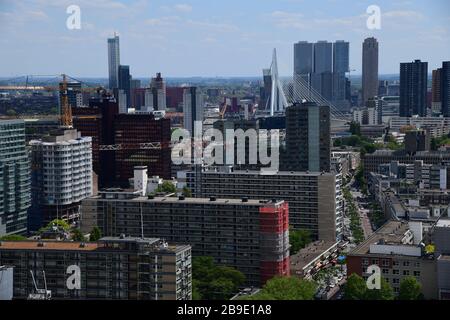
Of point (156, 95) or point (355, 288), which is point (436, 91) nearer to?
point (156, 95)

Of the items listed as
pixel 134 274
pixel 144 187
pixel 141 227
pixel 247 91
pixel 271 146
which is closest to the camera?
pixel 134 274

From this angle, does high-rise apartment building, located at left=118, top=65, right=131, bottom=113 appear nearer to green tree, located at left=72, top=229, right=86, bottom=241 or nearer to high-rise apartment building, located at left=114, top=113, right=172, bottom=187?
high-rise apartment building, located at left=114, top=113, right=172, bottom=187

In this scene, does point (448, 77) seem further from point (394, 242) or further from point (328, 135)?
point (394, 242)

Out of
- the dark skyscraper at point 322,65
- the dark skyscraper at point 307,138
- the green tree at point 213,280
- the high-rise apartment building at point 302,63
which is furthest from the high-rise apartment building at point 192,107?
the green tree at point 213,280

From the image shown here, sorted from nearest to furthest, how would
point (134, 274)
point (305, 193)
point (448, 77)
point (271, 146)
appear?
point (134, 274) → point (305, 193) → point (271, 146) → point (448, 77)

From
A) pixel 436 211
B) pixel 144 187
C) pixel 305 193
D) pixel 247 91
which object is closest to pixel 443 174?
pixel 436 211

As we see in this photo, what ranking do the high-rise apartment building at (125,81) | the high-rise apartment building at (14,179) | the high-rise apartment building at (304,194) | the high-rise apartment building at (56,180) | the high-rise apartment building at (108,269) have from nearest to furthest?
the high-rise apartment building at (108,269) → the high-rise apartment building at (304,194) → the high-rise apartment building at (14,179) → the high-rise apartment building at (56,180) → the high-rise apartment building at (125,81)

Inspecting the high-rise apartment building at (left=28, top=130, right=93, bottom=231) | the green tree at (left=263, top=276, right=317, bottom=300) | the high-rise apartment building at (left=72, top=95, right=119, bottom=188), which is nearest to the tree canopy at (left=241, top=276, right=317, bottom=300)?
the green tree at (left=263, top=276, right=317, bottom=300)

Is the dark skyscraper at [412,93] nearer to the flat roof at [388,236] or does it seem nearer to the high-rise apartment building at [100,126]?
the high-rise apartment building at [100,126]
